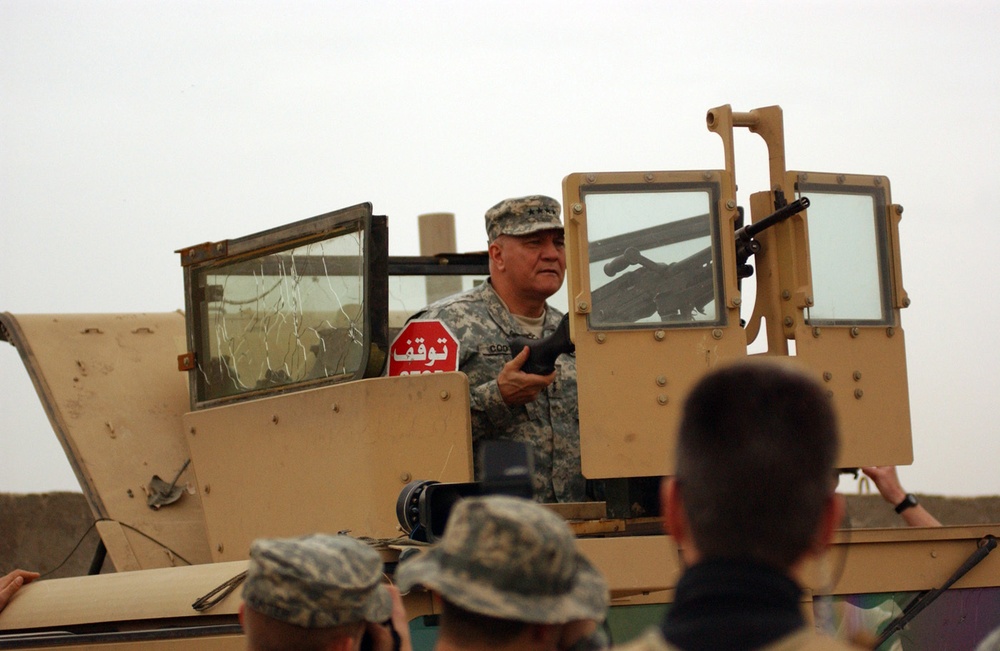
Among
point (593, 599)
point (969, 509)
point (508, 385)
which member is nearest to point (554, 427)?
point (508, 385)

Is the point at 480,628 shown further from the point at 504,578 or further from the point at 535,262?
the point at 535,262

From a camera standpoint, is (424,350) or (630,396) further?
(424,350)

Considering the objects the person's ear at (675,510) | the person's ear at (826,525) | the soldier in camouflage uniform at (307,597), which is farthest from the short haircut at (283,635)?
the person's ear at (826,525)

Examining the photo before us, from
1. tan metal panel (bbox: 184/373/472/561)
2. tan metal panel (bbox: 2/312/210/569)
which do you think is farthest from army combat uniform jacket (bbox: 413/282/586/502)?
tan metal panel (bbox: 2/312/210/569)

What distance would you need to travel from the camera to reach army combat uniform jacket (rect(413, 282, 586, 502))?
450cm

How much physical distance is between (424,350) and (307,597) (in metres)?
2.47

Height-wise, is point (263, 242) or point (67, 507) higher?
point (263, 242)

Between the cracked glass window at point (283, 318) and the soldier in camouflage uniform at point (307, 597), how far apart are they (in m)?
2.17

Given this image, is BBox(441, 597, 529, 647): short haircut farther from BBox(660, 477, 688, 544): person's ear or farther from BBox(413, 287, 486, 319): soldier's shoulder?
BBox(413, 287, 486, 319): soldier's shoulder

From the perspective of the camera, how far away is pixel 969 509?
9.70 metres

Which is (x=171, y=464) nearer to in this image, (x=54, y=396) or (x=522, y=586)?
(x=54, y=396)

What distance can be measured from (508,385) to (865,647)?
2.63 metres

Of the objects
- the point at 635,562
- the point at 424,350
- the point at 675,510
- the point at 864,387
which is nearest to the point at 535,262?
the point at 424,350

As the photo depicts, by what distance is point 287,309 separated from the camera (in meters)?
4.76
